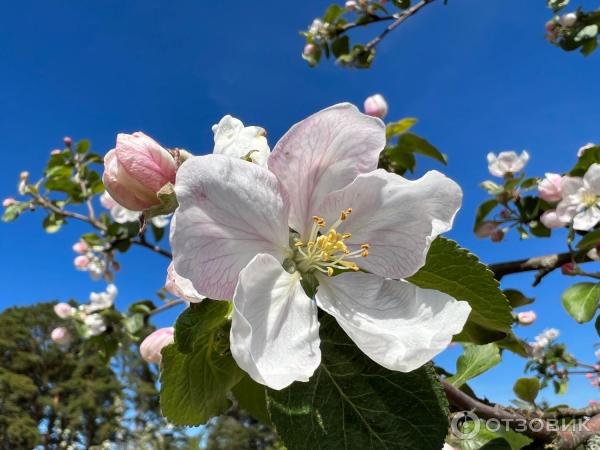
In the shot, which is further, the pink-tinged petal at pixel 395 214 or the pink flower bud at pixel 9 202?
the pink flower bud at pixel 9 202

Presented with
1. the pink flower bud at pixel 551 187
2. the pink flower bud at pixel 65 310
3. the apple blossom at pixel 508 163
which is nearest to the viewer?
the pink flower bud at pixel 551 187

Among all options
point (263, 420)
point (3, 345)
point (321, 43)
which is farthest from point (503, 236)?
point (3, 345)

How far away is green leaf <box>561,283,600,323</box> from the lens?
1.52 meters

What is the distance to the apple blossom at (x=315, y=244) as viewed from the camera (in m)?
0.45

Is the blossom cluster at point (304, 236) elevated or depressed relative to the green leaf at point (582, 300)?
depressed

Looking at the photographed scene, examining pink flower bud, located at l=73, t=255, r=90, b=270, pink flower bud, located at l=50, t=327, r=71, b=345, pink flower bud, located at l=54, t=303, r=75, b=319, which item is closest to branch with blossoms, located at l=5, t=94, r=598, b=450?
pink flower bud, located at l=54, t=303, r=75, b=319

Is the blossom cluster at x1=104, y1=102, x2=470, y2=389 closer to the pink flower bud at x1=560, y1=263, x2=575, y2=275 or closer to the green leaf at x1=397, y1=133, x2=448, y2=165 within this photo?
the pink flower bud at x1=560, y1=263, x2=575, y2=275

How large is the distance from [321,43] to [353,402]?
311cm

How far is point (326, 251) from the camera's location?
549 mm

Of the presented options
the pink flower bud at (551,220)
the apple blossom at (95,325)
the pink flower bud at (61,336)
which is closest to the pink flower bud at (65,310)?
the apple blossom at (95,325)

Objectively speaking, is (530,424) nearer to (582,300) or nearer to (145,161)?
(145,161)

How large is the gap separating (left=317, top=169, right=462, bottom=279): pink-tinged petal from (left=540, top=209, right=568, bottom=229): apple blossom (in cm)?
155

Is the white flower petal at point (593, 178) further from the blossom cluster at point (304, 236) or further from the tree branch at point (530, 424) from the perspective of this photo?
the blossom cluster at point (304, 236)

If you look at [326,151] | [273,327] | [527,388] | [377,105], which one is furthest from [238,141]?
[377,105]
